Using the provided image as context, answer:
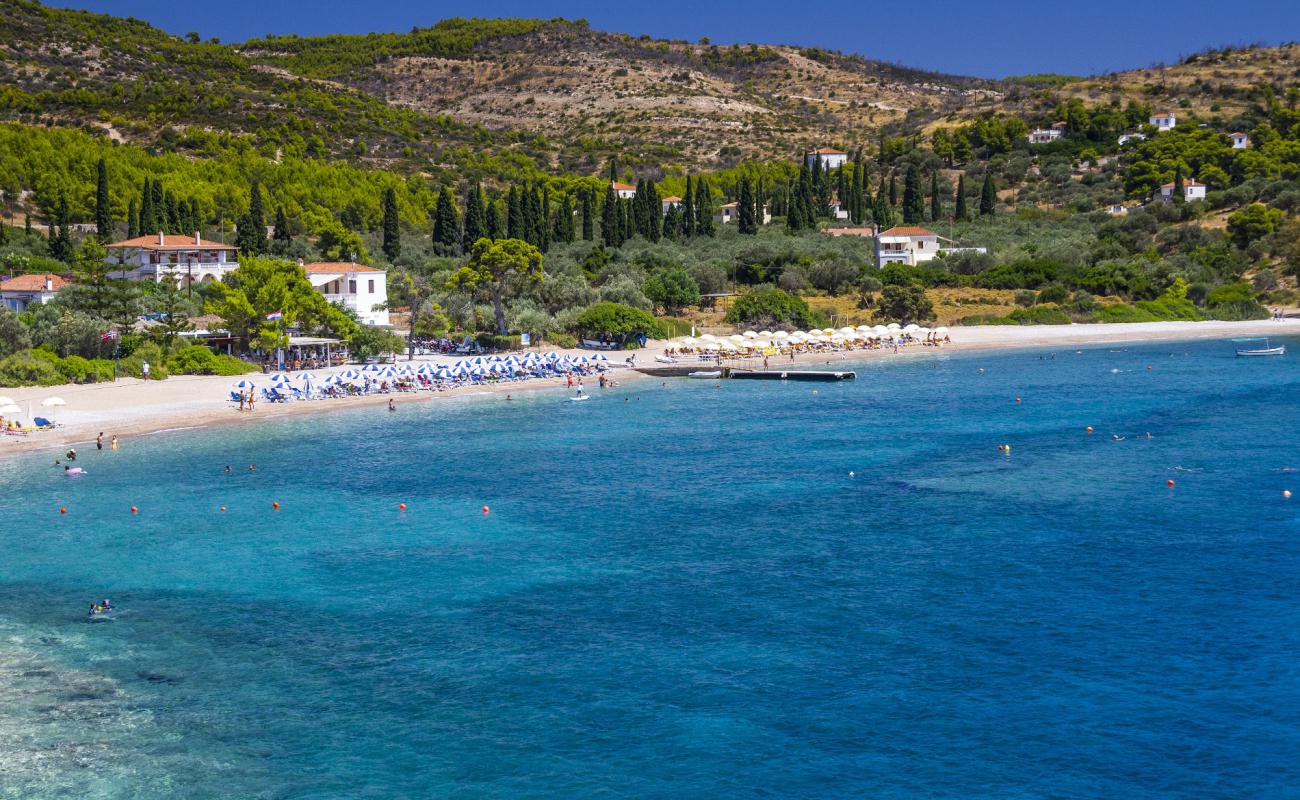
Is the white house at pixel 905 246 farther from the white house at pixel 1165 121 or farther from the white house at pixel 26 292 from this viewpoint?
the white house at pixel 26 292

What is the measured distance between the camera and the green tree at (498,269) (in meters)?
74.1

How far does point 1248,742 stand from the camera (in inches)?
755

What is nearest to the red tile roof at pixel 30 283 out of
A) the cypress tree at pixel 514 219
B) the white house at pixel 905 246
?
the cypress tree at pixel 514 219

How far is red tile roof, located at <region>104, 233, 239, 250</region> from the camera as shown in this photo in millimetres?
75438

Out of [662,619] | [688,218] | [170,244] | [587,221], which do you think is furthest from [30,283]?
[688,218]

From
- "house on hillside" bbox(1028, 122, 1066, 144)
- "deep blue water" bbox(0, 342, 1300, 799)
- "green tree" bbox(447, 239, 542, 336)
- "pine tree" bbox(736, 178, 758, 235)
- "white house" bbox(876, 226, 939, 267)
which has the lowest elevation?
"deep blue water" bbox(0, 342, 1300, 799)

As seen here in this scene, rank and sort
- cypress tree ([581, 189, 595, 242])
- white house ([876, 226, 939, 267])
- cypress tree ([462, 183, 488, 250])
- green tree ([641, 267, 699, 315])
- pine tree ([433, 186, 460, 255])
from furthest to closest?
1. cypress tree ([581, 189, 595, 242])
2. white house ([876, 226, 939, 267])
3. pine tree ([433, 186, 460, 255])
4. cypress tree ([462, 183, 488, 250])
5. green tree ([641, 267, 699, 315])

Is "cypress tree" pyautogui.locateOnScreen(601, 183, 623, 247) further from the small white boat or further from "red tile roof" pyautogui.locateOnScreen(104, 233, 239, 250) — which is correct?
the small white boat

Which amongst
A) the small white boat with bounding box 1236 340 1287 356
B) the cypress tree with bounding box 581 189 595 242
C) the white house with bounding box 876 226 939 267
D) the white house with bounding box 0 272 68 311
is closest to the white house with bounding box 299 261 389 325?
the white house with bounding box 0 272 68 311

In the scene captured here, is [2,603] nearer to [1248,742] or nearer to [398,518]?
[398,518]

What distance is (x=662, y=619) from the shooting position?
25.3 meters

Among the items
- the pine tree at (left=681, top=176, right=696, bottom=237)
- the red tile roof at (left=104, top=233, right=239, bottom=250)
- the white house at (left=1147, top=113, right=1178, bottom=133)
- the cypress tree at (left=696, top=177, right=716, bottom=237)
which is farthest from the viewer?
the white house at (left=1147, top=113, right=1178, bottom=133)

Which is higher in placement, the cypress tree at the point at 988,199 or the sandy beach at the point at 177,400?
the cypress tree at the point at 988,199

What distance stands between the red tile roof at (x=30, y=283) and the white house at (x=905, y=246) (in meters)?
63.3
